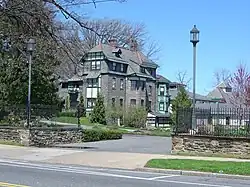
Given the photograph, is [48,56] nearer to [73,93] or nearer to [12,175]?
[12,175]

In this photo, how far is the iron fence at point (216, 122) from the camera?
21.0 metres

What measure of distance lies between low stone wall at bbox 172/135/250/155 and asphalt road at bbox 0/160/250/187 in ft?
20.2

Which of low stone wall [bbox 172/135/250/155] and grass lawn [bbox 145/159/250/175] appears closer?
grass lawn [bbox 145/159/250/175]

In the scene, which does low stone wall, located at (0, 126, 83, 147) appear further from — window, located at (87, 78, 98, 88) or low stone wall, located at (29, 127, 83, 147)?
window, located at (87, 78, 98, 88)

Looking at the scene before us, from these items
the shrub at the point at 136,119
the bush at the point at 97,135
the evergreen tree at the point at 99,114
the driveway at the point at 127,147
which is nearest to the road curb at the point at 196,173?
the driveway at the point at 127,147

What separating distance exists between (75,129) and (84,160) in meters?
11.2

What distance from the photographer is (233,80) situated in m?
70.8

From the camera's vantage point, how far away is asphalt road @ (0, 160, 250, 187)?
1212cm

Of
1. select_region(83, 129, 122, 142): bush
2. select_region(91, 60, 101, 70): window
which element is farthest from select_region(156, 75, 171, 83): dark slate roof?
select_region(83, 129, 122, 142): bush

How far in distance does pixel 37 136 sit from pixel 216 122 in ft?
33.2

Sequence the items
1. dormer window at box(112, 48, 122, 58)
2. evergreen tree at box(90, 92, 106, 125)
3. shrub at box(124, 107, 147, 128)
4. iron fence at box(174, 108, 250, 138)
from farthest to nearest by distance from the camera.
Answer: dormer window at box(112, 48, 122, 58), evergreen tree at box(90, 92, 106, 125), shrub at box(124, 107, 147, 128), iron fence at box(174, 108, 250, 138)

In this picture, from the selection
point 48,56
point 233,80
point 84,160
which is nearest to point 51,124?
point 48,56

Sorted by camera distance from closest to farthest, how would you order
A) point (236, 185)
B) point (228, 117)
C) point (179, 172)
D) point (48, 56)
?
point (236, 185), point (179, 172), point (228, 117), point (48, 56)

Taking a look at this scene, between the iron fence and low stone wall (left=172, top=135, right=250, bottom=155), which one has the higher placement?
the iron fence
